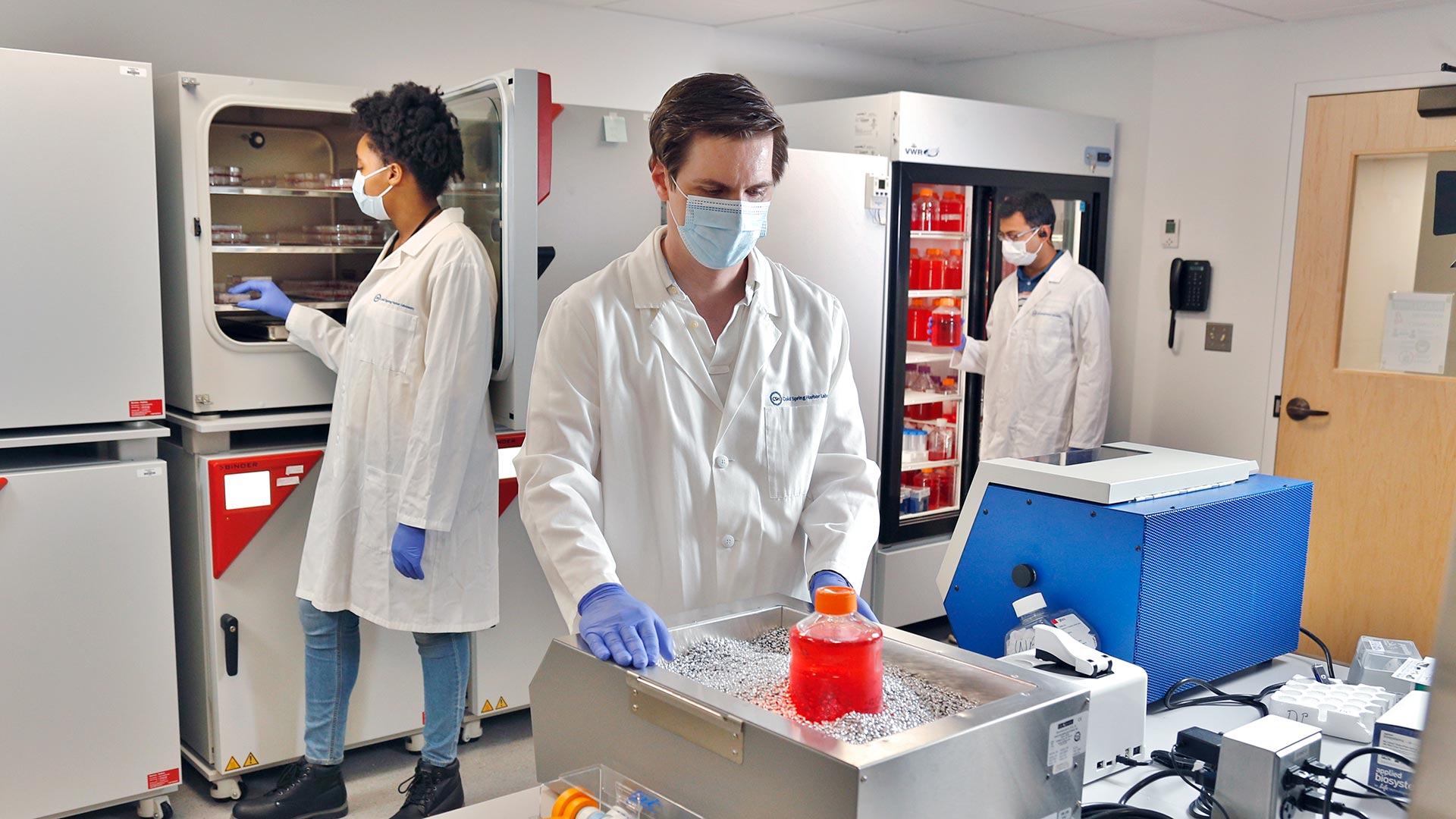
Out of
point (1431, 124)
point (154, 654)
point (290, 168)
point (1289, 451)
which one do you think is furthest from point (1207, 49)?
point (154, 654)

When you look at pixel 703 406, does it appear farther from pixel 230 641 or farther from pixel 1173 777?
pixel 230 641

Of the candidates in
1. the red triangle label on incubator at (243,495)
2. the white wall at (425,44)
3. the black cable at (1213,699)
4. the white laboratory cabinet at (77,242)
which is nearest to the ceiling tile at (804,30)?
the white wall at (425,44)

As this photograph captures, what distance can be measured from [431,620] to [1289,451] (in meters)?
3.10

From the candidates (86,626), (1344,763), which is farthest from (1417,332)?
(86,626)

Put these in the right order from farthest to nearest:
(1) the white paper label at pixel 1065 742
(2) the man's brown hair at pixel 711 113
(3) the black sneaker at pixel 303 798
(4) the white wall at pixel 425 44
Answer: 1. (4) the white wall at pixel 425 44
2. (3) the black sneaker at pixel 303 798
3. (2) the man's brown hair at pixel 711 113
4. (1) the white paper label at pixel 1065 742

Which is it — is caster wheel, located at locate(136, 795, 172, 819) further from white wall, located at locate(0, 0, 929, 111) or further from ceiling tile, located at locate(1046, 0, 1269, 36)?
ceiling tile, located at locate(1046, 0, 1269, 36)

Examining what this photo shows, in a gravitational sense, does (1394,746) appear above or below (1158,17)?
below

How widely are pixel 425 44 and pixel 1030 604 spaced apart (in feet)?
9.23

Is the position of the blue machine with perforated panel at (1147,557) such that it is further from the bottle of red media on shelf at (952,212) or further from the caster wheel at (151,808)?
the bottle of red media on shelf at (952,212)

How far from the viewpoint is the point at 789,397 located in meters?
1.73

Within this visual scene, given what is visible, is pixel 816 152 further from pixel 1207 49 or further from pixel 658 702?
pixel 658 702

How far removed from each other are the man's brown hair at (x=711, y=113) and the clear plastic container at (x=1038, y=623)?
85 centimetres

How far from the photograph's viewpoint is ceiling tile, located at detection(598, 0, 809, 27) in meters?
3.72

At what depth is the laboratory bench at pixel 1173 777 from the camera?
4.32ft
